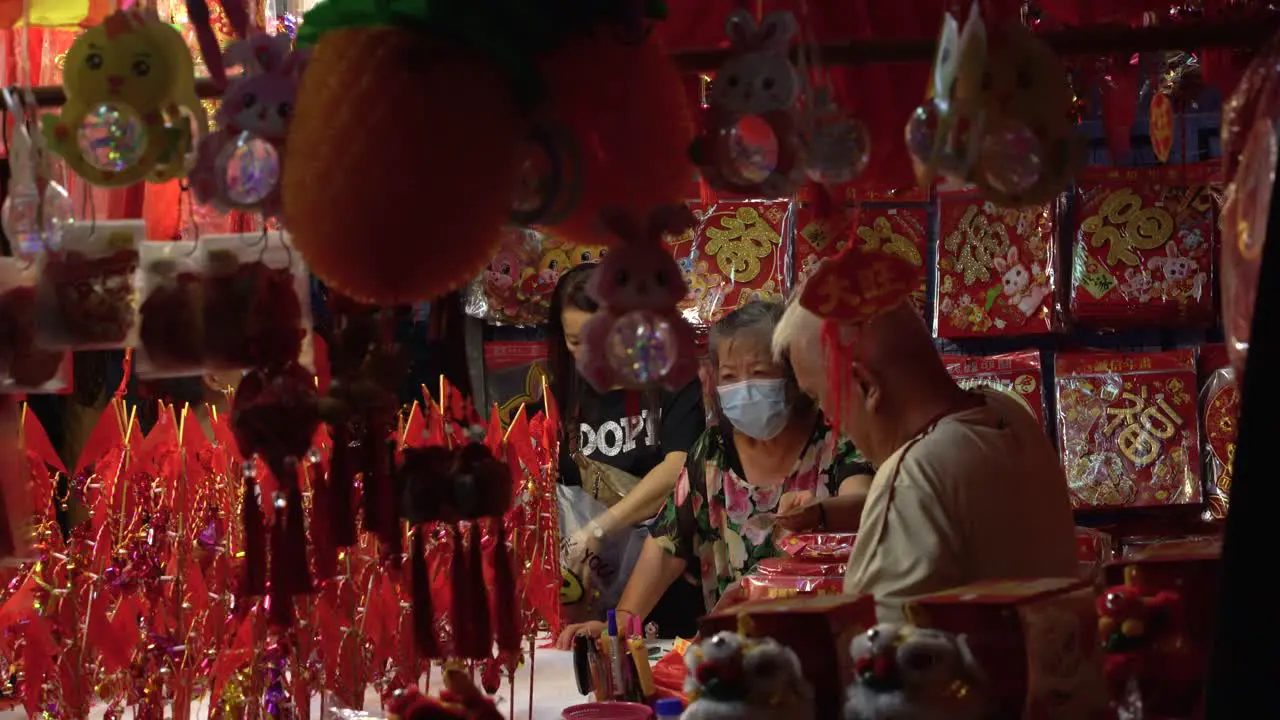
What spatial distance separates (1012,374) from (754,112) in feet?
6.84

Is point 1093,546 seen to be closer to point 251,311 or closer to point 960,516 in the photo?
point 960,516

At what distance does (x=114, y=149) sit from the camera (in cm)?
92

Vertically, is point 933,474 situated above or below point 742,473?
above

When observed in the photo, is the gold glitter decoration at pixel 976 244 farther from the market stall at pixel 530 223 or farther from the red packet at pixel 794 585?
the market stall at pixel 530 223

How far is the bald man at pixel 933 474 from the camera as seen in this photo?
49.1 inches

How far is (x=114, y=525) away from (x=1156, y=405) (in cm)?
204

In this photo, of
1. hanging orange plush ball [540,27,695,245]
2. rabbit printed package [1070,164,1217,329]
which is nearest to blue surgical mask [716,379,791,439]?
rabbit printed package [1070,164,1217,329]

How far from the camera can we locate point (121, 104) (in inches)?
36.2

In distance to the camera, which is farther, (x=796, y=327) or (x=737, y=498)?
(x=737, y=498)

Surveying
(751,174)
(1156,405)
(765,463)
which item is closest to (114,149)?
(751,174)

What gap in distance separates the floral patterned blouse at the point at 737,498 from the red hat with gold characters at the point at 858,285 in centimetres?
116

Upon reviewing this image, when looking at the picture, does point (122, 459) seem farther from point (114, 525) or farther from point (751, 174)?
point (751, 174)

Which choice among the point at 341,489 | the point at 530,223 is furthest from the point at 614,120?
the point at 341,489

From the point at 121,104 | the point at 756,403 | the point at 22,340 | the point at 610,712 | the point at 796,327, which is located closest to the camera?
the point at 121,104
